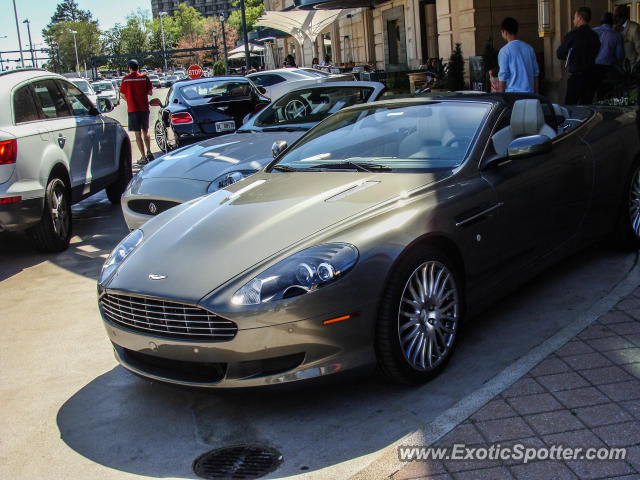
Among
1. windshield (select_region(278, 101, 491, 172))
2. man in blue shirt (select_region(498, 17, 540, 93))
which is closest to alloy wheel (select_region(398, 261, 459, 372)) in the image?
windshield (select_region(278, 101, 491, 172))

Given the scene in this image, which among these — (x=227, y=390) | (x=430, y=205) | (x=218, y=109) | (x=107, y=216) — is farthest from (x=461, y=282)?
(x=218, y=109)

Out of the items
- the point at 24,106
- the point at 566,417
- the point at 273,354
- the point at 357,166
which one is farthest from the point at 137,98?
the point at 566,417

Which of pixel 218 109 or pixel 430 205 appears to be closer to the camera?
pixel 430 205

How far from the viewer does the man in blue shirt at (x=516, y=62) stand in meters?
8.88

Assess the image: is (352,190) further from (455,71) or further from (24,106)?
(455,71)

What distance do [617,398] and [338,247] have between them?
4.64ft

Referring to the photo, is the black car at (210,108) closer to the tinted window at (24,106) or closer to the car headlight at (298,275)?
the tinted window at (24,106)

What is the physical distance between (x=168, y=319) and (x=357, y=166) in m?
1.64

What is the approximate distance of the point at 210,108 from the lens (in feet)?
41.3

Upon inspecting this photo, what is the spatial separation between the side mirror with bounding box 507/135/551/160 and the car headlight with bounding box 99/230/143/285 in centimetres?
219

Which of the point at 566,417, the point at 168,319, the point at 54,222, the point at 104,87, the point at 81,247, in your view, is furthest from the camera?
the point at 104,87

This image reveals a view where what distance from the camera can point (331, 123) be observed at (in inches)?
222

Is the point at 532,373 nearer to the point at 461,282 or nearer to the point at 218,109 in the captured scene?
the point at 461,282

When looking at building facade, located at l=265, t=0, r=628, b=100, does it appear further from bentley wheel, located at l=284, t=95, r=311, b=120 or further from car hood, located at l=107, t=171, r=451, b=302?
car hood, located at l=107, t=171, r=451, b=302
